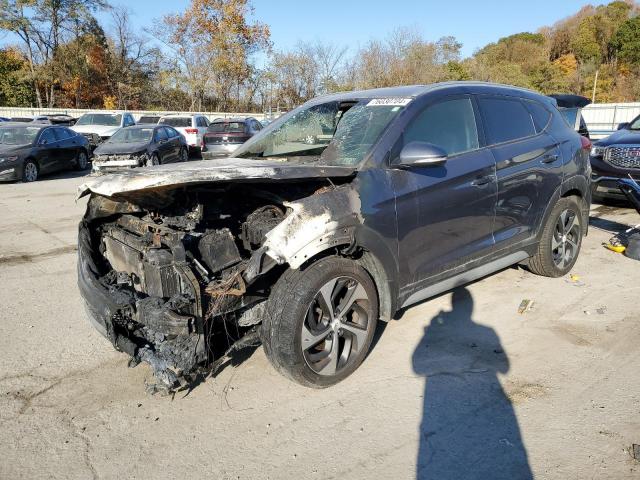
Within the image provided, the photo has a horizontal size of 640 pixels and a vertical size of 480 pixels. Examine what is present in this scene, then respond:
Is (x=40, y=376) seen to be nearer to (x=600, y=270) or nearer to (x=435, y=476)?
(x=435, y=476)

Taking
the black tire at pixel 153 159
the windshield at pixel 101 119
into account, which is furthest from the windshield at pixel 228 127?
the windshield at pixel 101 119

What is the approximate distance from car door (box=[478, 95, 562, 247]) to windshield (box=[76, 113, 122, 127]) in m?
20.1

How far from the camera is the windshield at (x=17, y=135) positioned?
14.4m

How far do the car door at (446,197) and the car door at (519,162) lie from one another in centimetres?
16

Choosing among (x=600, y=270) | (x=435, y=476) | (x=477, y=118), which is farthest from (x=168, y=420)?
(x=600, y=270)

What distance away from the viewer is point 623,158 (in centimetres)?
795

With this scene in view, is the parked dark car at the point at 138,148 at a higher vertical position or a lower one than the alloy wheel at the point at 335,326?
higher

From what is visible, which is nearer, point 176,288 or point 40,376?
point 176,288

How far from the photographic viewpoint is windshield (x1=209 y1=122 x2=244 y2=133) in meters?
17.8

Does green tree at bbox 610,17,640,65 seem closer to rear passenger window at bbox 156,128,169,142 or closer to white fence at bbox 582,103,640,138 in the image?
white fence at bbox 582,103,640,138

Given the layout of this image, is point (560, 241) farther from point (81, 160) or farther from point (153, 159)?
point (81, 160)

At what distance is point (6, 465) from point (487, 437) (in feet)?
8.53

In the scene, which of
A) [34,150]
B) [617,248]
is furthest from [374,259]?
[34,150]

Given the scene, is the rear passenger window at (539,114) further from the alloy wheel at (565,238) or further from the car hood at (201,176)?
the car hood at (201,176)
